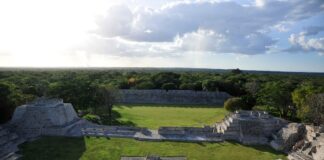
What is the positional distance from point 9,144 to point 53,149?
3.17 m

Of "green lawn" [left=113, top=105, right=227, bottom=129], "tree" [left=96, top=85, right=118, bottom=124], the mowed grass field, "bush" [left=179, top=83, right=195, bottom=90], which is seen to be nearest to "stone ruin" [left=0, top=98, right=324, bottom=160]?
the mowed grass field

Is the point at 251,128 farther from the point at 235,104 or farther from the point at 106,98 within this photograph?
the point at 106,98

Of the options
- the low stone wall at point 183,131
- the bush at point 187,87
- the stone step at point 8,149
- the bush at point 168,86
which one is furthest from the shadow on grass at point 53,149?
the bush at point 187,87

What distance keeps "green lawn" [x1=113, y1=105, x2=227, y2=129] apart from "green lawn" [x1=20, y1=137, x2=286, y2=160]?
22.9 feet

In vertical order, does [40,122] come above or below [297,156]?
above

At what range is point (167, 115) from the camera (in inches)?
1581

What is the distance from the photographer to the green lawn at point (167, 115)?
35.1 meters

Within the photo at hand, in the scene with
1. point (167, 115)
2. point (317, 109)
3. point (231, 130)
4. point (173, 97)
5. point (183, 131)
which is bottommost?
point (167, 115)

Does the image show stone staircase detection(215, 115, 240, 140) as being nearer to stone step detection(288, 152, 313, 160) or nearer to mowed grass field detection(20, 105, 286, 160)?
mowed grass field detection(20, 105, 286, 160)

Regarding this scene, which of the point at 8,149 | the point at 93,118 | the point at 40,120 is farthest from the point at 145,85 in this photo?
the point at 8,149

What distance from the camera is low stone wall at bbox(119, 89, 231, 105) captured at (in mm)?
52969

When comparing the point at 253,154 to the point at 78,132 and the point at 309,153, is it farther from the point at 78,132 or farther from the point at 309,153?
the point at 78,132

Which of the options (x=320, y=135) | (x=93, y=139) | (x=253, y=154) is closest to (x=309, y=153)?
(x=320, y=135)

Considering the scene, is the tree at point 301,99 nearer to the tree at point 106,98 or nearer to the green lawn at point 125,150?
the green lawn at point 125,150
